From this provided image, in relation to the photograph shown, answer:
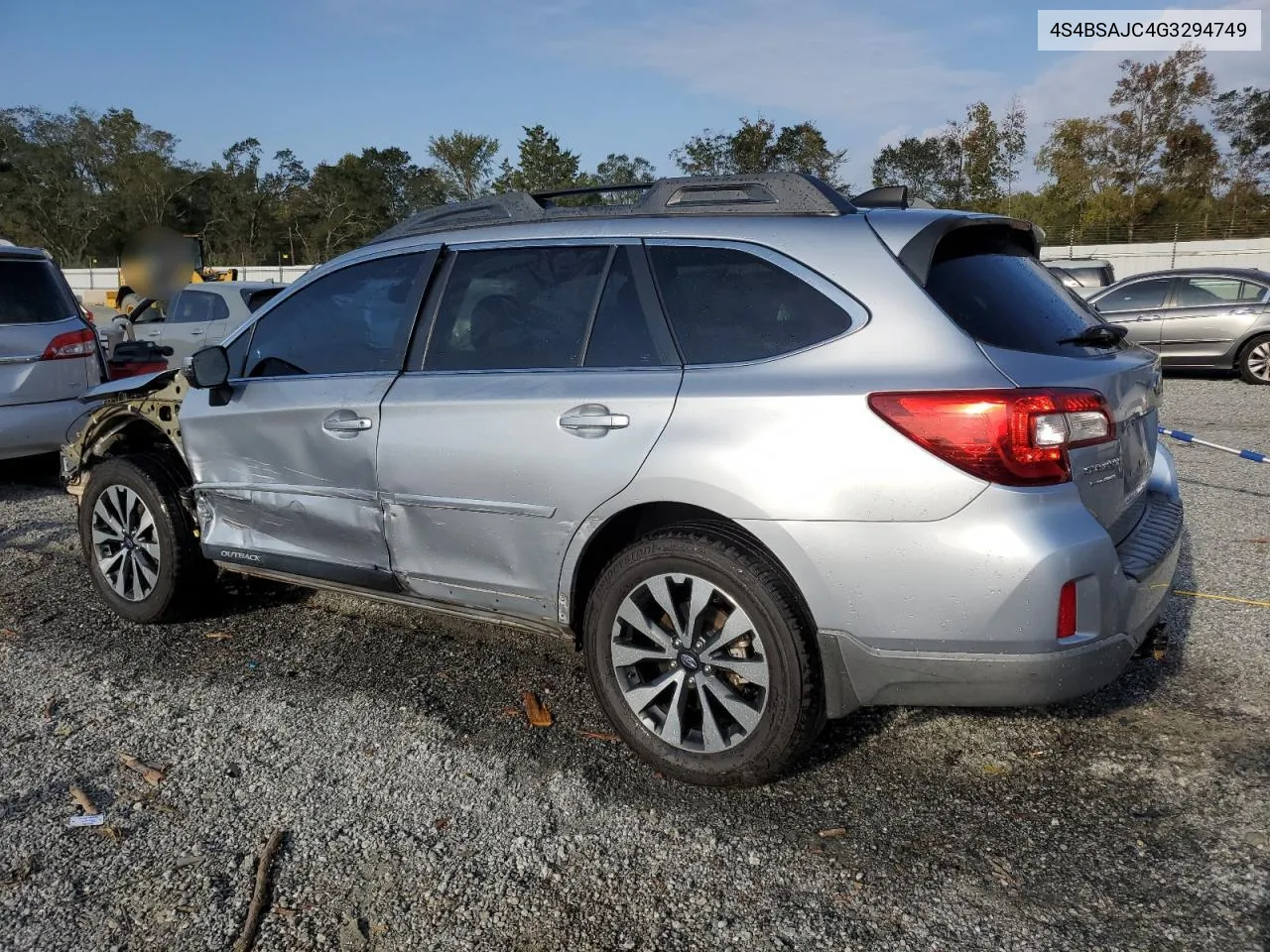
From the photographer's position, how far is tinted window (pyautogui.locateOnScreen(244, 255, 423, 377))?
3.79 meters

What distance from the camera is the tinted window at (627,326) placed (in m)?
3.11

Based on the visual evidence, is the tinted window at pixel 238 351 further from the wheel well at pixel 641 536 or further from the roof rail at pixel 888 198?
the roof rail at pixel 888 198

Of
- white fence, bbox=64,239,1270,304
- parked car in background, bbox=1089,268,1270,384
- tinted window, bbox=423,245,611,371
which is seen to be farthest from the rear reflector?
white fence, bbox=64,239,1270,304

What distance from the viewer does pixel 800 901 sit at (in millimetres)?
2492

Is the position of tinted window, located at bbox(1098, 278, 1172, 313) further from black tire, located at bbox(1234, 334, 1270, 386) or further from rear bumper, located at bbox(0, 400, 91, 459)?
rear bumper, located at bbox(0, 400, 91, 459)

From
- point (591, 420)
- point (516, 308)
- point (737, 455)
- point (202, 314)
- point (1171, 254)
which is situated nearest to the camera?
point (737, 455)

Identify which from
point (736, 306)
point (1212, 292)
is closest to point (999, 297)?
Answer: point (736, 306)

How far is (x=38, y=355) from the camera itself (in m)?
7.25

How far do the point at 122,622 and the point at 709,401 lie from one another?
10.7ft

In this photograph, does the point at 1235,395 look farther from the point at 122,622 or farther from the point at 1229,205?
the point at 1229,205

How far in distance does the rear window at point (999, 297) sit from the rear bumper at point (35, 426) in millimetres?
6387

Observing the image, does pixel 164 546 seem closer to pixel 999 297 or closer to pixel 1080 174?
pixel 999 297

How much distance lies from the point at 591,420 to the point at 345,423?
3.67 feet

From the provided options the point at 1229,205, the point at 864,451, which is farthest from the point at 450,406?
the point at 1229,205
